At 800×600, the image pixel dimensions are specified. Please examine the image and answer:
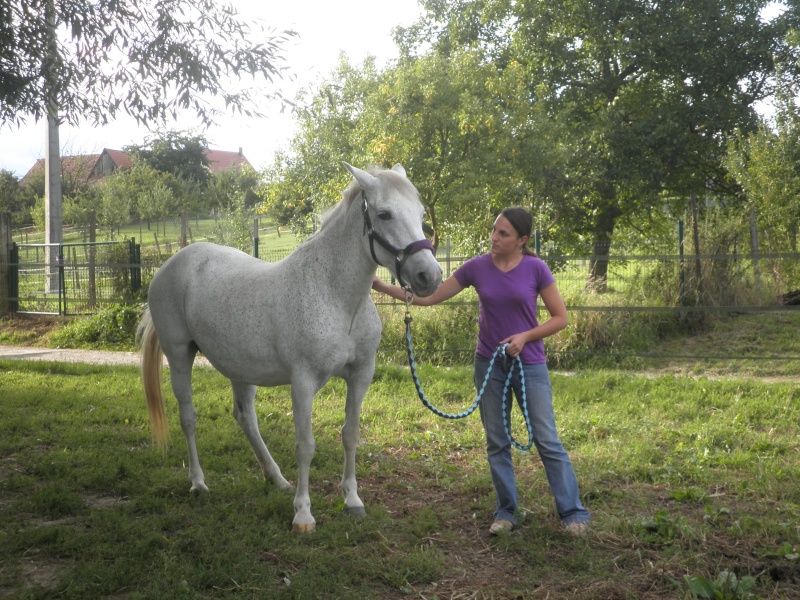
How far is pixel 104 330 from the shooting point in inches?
471

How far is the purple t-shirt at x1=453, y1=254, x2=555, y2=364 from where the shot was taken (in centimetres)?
386

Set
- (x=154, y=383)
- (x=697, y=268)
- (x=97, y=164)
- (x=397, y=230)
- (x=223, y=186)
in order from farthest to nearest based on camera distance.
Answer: (x=97, y=164) < (x=223, y=186) < (x=697, y=268) < (x=154, y=383) < (x=397, y=230)

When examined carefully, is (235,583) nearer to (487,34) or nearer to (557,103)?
(557,103)

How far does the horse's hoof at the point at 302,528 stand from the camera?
390 cm

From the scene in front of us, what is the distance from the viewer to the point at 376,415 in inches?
259

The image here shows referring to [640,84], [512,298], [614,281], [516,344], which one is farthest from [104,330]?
[640,84]

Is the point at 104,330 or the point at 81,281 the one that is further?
the point at 81,281

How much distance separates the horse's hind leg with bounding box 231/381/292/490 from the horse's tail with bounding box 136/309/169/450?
2.18 feet

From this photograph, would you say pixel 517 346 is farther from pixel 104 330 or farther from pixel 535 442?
pixel 104 330

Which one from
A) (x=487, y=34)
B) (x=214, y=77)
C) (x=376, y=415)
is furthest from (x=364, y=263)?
(x=487, y=34)

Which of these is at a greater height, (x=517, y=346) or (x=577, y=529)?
(x=517, y=346)

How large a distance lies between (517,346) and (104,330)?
10.1 meters

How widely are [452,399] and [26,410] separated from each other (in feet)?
13.9

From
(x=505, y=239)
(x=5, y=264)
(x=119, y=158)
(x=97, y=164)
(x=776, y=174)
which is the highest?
(x=119, y=158)
